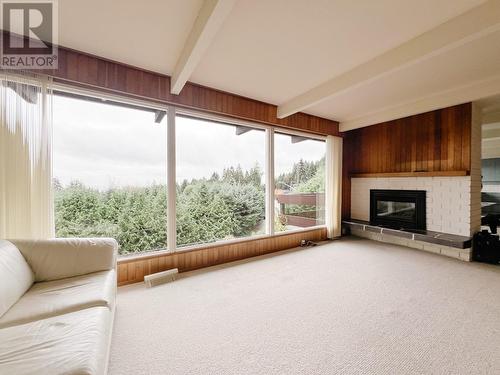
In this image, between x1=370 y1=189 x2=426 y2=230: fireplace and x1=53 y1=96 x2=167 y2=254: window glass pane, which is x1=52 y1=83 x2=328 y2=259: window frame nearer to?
x1=53 y1=96 x2=167 y2=254: window glass pane

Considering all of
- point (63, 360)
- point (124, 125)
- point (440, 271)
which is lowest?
point (440, 271)

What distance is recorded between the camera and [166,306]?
2.08 meters

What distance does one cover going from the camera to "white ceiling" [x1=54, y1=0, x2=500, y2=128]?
5.54ft

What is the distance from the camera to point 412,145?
13.4 feet

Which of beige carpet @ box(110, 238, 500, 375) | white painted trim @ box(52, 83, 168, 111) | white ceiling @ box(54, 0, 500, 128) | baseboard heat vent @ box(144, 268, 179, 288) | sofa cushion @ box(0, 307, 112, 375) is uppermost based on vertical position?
white ceiling @ box(54, 0, 500, 128)

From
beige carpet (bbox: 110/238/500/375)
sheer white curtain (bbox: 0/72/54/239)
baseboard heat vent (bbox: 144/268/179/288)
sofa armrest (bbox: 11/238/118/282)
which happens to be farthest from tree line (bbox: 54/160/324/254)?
sofa armrest (bbox: 11/238/118/282)

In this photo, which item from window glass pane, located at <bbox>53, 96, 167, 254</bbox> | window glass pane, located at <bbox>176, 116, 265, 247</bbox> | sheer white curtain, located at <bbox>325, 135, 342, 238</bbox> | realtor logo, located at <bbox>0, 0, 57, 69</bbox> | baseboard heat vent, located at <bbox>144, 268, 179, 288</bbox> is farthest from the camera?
sheer white curtain, located at <bbox>325, 135, 342, 238</bbox>

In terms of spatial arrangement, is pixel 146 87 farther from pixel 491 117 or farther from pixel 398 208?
Answer: pixel 491 117

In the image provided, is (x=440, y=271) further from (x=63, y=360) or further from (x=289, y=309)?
(x=63, y=360)

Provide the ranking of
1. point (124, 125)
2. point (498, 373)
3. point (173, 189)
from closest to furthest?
point (498, 373)
point (124, 125)
point (173, 189)

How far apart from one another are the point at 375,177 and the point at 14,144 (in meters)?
5.54

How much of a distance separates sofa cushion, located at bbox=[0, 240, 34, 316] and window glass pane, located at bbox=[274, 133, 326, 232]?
3.22 metres

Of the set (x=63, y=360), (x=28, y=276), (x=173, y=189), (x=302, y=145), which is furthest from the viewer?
(x=302, y=145)

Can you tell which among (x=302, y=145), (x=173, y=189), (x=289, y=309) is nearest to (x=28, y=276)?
(x=173, y=189)
